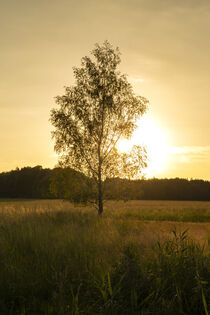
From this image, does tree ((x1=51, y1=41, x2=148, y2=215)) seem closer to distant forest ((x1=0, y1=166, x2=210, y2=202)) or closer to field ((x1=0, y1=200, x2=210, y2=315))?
field ((x1=0, y1=200, x2=210, y2=315))

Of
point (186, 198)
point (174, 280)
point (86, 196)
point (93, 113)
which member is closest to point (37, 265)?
point (174, 280)

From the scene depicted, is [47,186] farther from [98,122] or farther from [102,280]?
[102,280]

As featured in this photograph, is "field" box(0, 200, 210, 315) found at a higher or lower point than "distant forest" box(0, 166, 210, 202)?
lower

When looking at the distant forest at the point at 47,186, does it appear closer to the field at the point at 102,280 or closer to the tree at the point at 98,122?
the tree at the point at 98,122

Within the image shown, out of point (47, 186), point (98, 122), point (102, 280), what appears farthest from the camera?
point (47, 186)

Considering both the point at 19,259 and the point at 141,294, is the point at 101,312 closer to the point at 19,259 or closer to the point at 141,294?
the point at 141,294

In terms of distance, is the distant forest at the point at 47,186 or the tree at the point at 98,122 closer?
the tree at the point at 98,122

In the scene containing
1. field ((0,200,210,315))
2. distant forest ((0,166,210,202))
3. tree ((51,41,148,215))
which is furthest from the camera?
distant forest ((0,166,210,202))

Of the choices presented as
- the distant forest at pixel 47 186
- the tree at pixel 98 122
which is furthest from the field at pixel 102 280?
the distant forest at pixel 47 186

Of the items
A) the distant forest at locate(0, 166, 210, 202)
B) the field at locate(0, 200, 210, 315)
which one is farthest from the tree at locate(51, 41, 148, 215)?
the distant forest at locate(0, 166, 210, 202)

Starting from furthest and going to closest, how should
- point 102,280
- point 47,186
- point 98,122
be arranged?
point 47,186
point 98,122
point 102,280

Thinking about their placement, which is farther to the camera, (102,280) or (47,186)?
(47,186)

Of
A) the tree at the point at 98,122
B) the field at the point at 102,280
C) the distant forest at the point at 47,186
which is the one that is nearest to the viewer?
the field at the point at 102,280

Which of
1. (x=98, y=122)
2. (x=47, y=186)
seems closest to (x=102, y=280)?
(x=98, y=122)
